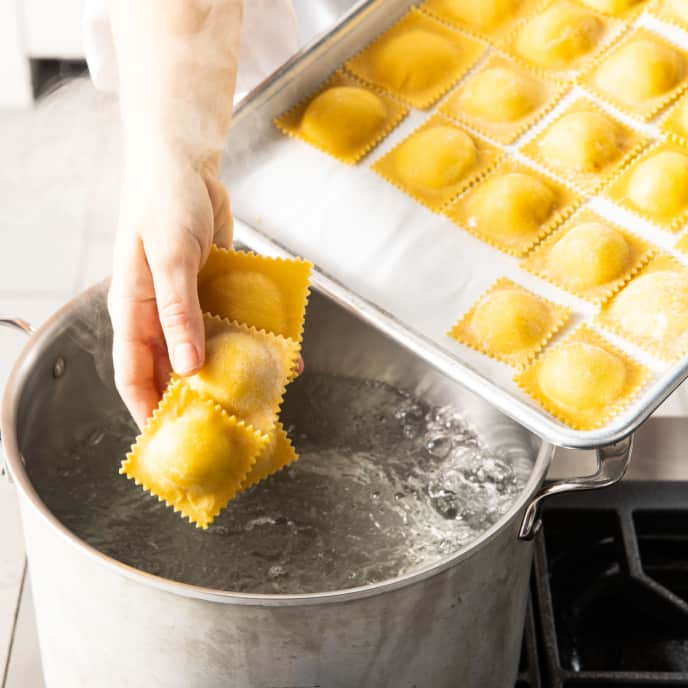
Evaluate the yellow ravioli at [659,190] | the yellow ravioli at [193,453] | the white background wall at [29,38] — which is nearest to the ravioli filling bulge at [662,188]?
the yellow ravioli at [659,190]

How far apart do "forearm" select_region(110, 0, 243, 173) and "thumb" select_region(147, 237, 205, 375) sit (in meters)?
0.10

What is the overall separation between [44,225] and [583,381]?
3.99ft

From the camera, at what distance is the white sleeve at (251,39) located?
41.8 inches

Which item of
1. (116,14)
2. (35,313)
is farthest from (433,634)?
(35,313)

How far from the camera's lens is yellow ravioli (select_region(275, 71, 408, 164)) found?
105 cm

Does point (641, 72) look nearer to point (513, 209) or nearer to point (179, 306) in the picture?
point (513, 209)

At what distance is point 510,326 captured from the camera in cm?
91

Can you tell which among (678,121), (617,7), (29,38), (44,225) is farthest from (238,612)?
(29,38)

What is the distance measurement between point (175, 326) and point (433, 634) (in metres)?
0.28

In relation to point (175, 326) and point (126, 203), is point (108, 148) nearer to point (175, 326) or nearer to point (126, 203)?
point (126, 203)

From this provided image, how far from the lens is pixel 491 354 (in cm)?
91

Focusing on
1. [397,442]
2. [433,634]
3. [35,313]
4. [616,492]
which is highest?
[433,634]

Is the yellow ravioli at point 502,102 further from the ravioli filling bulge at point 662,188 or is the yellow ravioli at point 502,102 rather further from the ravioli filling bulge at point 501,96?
the ravioli filling bulge at point 662,188

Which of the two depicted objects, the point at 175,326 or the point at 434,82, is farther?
the point at 434,82
